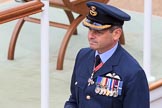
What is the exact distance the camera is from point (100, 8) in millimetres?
3697

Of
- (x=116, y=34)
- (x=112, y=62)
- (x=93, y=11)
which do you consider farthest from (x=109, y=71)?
(x=93, y=11)

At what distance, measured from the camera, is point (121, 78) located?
367 centimetres

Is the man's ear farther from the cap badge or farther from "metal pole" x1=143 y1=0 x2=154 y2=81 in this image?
"metal pole" x1=143 y1=0 x2=154 y2=81

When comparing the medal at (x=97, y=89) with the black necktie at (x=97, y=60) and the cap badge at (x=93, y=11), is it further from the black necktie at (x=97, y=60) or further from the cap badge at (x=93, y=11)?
the cap badge at (x=93, y=11)

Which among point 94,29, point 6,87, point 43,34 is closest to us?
point 94,29

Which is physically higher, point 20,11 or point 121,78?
point 20,11

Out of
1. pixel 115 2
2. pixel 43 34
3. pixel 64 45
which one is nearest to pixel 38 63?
pixel 64 45

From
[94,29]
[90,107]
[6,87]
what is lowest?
[6,87]

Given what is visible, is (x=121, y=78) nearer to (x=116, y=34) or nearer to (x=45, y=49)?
(x=116, y=34)

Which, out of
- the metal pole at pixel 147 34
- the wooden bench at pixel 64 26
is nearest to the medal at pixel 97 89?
the metal pole at pixel 147 34

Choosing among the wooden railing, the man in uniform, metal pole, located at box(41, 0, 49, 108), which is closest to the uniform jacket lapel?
the man in uniform

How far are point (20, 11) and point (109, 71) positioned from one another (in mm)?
879

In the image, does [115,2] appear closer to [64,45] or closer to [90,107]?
[64,45]

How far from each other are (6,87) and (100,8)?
2110 mm
